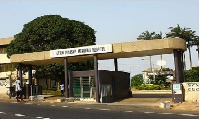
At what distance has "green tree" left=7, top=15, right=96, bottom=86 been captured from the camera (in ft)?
125

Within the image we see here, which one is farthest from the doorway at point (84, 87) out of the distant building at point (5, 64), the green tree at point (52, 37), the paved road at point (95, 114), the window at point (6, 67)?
the window at point (6, 67)

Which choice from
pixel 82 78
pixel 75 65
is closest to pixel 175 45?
pixel 82 78

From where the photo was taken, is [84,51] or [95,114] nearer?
[95,114]

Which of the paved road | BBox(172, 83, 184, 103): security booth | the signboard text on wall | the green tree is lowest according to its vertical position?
the paved road

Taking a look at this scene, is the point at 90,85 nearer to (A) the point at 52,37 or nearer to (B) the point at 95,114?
(B) the point at 95,114

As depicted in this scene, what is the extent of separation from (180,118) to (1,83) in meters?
26.8

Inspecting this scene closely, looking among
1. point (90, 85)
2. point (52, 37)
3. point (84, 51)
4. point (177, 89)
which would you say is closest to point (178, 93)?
point (177, 89)

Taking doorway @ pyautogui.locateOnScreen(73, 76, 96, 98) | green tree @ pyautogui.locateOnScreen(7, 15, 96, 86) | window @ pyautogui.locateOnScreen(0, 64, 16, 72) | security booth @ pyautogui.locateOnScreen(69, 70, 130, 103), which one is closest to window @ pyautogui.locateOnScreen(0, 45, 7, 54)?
window @ pyautogui.locateOnScreen(0, 64, 16, 72)

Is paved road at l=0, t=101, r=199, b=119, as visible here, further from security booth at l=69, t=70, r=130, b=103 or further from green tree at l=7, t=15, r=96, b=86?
green tree at l=7, t=15, r=96, b=86

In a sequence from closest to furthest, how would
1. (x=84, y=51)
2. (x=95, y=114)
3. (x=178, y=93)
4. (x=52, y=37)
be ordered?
(x=95, y=114), (x=178, y=93), (x=84, y=51), (x=52, y=37)

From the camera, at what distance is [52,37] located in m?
38.8

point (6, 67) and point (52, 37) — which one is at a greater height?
point (52, 37)

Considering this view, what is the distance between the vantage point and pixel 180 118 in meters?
12.2

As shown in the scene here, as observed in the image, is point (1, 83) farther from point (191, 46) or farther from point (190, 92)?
point (191, 46)
